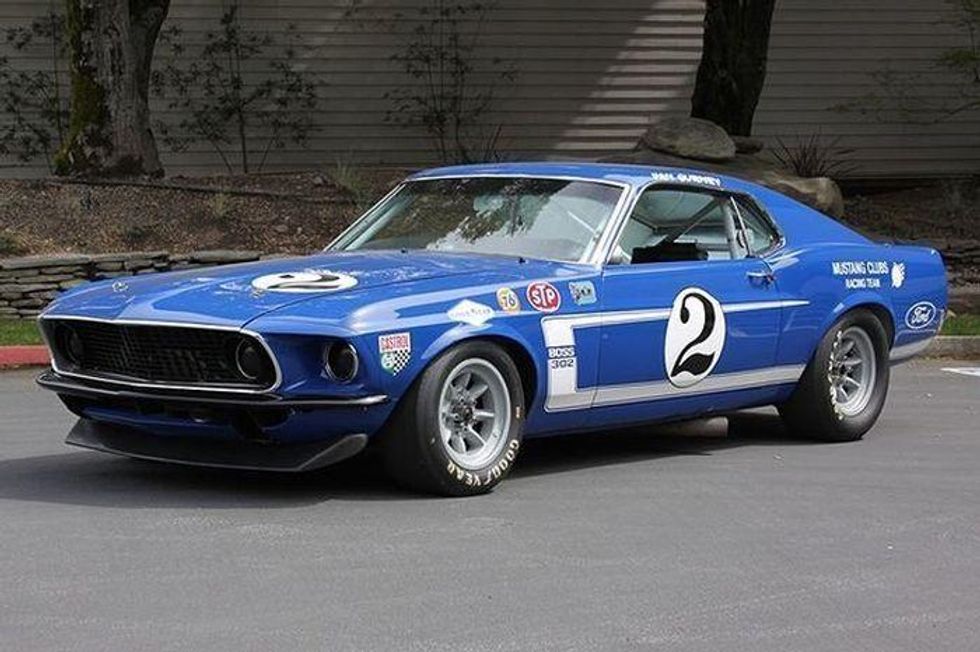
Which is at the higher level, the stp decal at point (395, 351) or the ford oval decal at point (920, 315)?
the stp decal at point (395, 351)

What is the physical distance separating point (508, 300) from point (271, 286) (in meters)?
1.00

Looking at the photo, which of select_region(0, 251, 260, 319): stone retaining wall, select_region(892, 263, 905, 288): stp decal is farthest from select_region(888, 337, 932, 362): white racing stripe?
→ select_region(0, 251, 260, 319): stone retaining wall

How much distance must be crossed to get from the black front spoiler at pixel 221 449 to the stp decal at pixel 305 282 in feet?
2.10

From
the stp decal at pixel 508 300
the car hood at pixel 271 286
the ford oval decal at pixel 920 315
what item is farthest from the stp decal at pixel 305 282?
the ford oval decal at pixel 920 315

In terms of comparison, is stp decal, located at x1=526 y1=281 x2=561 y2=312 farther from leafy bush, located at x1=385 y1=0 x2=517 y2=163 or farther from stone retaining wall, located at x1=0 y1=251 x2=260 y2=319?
leafy bush, located at x1=385 y1=0 x2=517 y2=163

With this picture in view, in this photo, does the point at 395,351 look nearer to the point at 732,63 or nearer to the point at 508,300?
the point at 508,300

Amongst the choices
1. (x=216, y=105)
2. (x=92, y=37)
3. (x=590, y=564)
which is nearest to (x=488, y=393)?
(x=590, y=564)

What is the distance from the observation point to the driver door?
24.2 feet

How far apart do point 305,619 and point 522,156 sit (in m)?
15.9

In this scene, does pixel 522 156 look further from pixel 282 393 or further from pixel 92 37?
pixel 282 393

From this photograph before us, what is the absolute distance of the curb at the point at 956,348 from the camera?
13.4 meters

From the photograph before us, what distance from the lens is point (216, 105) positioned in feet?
65.2

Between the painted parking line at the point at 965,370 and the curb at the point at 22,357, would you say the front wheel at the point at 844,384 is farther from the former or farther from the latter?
the curb at the point at 22,357

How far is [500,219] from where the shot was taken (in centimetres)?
779
